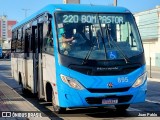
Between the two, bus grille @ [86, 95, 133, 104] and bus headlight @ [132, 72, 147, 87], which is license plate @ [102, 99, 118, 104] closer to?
bus grille @ [86, 95, 133, 104]

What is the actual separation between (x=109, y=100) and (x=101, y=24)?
204 cm

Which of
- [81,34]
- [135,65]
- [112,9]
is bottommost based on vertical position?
[135,65]

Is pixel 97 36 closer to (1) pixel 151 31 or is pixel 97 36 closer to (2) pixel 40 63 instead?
(2) pixel 40 63

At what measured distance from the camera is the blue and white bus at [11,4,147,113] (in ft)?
31.0

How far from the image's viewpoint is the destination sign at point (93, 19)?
10143mm

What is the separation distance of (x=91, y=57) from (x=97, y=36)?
2.40ft

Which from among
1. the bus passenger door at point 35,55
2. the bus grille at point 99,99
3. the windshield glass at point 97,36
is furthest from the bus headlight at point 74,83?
the bus passenger door at point 35,55

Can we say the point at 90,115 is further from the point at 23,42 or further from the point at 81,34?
the point at 23,42

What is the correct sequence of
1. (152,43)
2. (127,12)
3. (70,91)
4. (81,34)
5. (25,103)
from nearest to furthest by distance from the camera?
(70,91) → (81,34) → (127,12) → (25,103) → (152,43)

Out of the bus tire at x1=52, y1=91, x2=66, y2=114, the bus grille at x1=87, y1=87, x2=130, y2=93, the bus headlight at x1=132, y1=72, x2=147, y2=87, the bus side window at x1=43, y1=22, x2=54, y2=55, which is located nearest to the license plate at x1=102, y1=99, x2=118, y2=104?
the bus grille at x1=87, y1=87, x2=130, y2=93

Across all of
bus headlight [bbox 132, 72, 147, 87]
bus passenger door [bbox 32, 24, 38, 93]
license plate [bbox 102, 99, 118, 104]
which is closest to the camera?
license plate [bbox 102, 99, 118, 104]

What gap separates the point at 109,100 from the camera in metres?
9.57

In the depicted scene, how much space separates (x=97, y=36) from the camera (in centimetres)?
1011

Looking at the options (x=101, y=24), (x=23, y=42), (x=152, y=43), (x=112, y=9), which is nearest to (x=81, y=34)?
(x=101, y=24)
